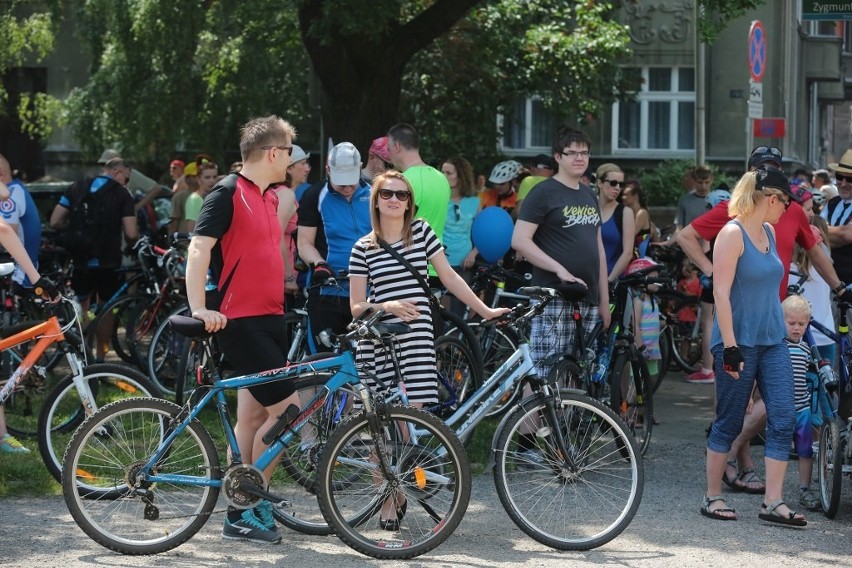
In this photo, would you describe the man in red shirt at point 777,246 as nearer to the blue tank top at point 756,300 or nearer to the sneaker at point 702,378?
the blue tank top at point 756,300

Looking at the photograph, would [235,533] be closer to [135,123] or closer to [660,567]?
[660,567]

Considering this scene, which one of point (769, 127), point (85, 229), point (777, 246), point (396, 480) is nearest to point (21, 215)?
point (85, 229)

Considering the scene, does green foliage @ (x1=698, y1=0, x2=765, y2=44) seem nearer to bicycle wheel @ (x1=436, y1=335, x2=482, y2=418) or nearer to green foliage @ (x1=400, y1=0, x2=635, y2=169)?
bicycle wheel @ (x1=436, y1=335, x2=482, y2=418)

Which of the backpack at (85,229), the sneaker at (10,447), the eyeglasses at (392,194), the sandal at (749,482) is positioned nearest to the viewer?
the eyeglasses at (392,194)

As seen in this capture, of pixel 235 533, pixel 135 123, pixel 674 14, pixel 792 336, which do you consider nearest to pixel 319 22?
pixel 792 336

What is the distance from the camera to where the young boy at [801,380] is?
830 centimetres

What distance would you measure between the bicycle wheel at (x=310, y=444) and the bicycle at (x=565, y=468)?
0.25 meters

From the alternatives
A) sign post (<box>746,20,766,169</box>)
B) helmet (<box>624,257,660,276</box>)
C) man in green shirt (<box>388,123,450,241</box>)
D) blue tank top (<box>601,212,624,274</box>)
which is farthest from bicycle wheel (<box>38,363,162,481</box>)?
sign post (<box>746,20,766,169</box>)

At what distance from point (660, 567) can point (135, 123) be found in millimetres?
18622

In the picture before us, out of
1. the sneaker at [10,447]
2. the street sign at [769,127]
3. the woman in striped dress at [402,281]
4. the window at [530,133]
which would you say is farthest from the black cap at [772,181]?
the window at [530,133]

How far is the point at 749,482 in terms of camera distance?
28.2 ft

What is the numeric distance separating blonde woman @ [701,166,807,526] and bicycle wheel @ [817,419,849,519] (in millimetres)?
249

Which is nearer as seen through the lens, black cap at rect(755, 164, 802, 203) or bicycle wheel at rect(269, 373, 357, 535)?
bicycle wheel at rect(269, 373, 357, 535)

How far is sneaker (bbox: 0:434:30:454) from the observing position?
9078 millimetres
